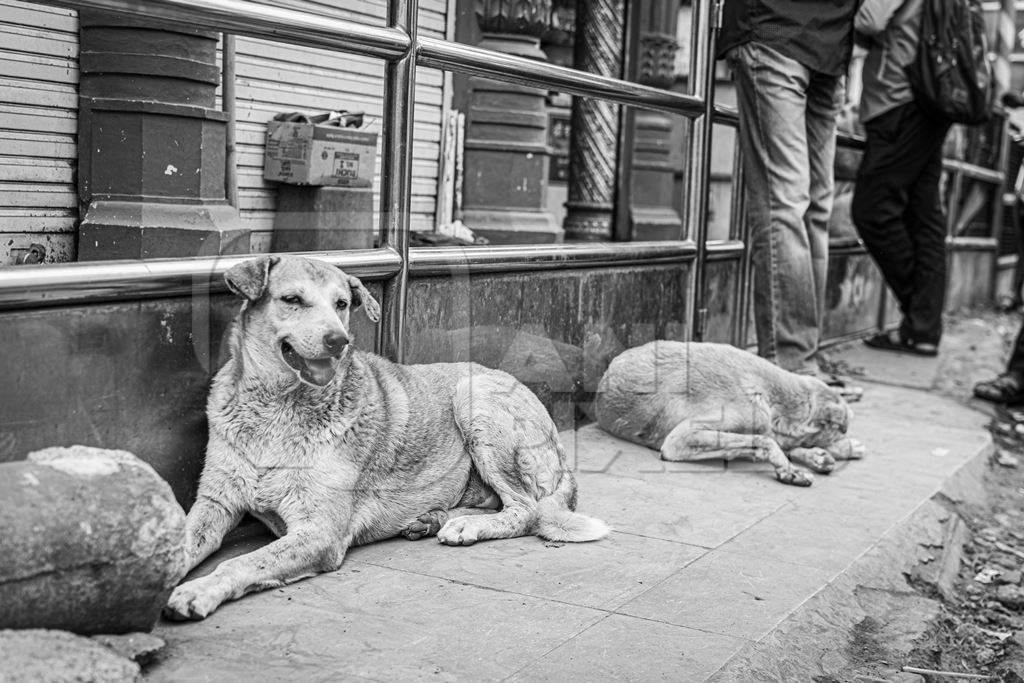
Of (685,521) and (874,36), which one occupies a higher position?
(874,36)

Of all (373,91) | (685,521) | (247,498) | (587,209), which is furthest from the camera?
(587,209)

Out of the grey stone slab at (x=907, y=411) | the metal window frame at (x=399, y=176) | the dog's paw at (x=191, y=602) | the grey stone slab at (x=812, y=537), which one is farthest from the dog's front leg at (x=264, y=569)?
the grey stone slab at (x=907, y=411)

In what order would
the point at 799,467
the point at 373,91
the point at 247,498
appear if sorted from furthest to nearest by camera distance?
the point at 373,91 < the point at 799,467 < the point at 247,498

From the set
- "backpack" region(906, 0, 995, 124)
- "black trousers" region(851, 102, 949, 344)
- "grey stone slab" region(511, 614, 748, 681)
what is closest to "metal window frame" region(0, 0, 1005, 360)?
"grey stone slab" region(511, 614, 748, 681)

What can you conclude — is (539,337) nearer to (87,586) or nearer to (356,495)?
(356,495)

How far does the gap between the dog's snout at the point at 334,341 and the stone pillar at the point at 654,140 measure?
20.5 ft

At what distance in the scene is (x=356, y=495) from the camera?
11.3ft

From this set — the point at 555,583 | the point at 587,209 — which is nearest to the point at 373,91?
the point at 587,209

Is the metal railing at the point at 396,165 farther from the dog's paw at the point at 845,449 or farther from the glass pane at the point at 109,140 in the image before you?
the glass pane at the point at 109,140

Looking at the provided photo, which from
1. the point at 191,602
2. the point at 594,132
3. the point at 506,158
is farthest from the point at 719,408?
the point at 594,132

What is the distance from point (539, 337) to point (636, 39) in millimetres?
5123

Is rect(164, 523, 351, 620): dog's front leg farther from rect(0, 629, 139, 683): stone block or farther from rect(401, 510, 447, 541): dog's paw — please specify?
rect(0, 629, 139, 683): stone block

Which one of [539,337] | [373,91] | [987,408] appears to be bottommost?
[987,408]

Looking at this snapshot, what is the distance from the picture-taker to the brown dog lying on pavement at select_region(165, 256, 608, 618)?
3.23 meters
